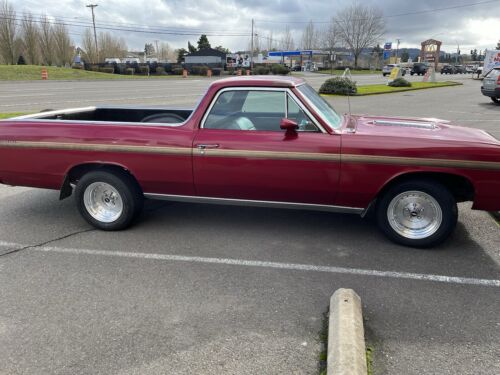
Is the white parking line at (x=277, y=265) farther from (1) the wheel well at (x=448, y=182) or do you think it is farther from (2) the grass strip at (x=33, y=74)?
(2) the grass strip at (x=33, y=74)

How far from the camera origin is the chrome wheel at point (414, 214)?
414cm

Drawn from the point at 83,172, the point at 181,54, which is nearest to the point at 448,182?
the point at 83,172

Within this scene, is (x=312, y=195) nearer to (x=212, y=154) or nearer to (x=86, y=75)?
(x=212, y=154)

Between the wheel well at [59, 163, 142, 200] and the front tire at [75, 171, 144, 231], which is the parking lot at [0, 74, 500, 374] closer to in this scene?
the front tire at [75, 171, 144, 231]

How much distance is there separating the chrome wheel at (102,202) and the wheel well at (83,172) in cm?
19

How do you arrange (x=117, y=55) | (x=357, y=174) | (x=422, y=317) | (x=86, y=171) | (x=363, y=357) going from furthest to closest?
1. (x=117, y=55)
2. (x=86, y=171)
3. (x=357, y=174)
4. (x=422, y=317)
5. (x=363, y=357)

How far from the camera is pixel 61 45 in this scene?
217ft

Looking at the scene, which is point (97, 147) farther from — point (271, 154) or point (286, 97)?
point (286, 97)

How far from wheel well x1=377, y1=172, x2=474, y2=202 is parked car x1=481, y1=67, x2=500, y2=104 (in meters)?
16.8

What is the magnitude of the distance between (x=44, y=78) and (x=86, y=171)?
36.7 metres

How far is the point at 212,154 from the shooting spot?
431cm

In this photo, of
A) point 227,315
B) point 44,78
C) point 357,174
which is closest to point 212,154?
point 357,174

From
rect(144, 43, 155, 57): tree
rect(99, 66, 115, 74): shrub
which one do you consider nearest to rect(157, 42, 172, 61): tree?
rect(144, 43, 155, 57): tree

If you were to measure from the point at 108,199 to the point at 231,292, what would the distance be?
2156 millimetres
